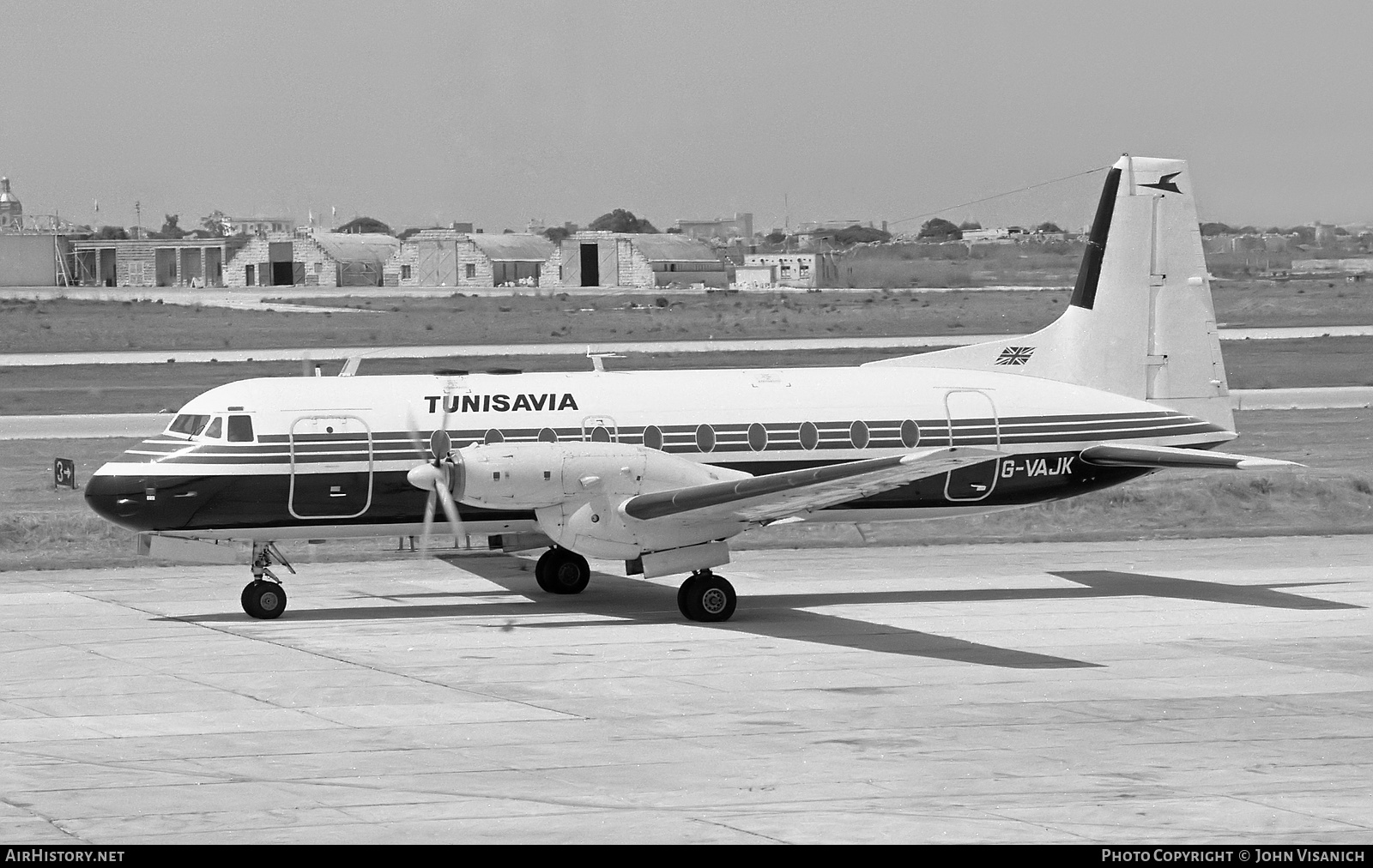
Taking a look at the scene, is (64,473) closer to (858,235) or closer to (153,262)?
(153,262)

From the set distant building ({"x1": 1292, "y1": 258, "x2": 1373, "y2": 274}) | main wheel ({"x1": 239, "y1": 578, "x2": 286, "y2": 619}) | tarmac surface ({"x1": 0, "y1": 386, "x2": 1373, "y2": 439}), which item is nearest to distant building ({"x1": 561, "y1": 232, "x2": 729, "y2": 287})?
distant building ({"x1": 1292, "y1": 258, "x2": 1373, "y2": 274})

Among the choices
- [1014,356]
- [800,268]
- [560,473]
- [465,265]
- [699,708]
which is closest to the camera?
[699,708]

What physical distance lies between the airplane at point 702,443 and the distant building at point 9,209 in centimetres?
16662

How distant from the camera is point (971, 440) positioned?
23.1m

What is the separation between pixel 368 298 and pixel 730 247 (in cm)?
6571

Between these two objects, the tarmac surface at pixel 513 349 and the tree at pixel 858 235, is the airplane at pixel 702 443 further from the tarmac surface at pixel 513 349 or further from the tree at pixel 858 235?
the tree at pixel 858 235

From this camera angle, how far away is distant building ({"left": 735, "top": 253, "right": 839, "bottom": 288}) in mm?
119062

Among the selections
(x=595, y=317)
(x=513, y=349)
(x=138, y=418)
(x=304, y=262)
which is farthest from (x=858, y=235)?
(x=138, y=418)

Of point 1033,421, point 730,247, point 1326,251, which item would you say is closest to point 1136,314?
point 1033,421

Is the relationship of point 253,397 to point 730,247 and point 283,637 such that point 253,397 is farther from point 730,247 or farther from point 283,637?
point 730,247

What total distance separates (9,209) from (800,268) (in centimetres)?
10200

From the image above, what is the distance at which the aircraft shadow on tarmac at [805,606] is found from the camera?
64.5 ft

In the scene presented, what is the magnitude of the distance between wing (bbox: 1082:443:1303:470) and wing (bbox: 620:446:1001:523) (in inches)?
156
